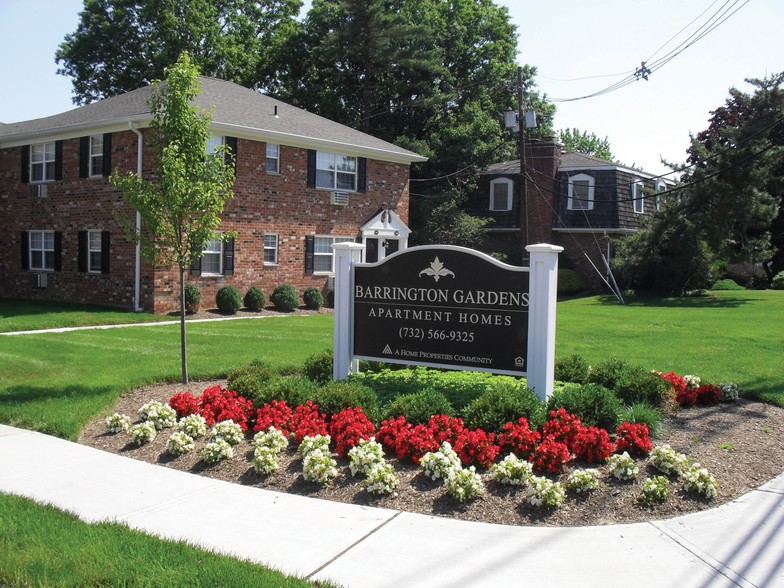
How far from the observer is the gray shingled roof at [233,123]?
21859 millimetres

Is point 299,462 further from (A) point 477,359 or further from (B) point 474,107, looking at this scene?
(B) point 474,107

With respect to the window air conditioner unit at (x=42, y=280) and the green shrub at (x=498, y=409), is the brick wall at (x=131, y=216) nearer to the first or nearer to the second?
the window air conditioner unit at (x=42, y=280)

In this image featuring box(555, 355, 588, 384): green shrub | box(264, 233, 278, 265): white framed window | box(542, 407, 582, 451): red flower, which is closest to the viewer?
box(542, 407, 582, 451): red flower

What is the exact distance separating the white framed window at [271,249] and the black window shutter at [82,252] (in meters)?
5.25

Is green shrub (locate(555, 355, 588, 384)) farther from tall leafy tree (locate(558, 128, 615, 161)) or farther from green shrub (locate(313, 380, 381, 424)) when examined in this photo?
tall leafy tree (locate(558, 128, 615, 161))

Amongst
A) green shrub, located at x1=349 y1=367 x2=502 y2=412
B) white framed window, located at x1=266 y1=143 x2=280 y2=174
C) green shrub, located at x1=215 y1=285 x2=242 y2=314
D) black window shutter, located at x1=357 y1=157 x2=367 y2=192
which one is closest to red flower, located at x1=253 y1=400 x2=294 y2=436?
green shrub, located at x1=349 y1=367 x2=502 y2=412

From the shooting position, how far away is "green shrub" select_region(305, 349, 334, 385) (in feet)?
32.2

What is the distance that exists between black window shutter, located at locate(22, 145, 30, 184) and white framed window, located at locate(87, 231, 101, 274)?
3.96 m

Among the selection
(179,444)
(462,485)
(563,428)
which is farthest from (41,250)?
(462,485)

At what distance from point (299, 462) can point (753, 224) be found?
23.8 metres

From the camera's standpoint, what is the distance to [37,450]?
24.2 feet

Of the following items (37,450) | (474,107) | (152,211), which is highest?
(474,107)

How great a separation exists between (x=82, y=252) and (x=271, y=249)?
18.3ft

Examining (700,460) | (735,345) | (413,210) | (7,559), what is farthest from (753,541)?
(413,210)
